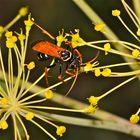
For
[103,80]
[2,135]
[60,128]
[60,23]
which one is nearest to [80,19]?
[60,23]

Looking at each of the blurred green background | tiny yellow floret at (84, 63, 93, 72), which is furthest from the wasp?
the blurred green background

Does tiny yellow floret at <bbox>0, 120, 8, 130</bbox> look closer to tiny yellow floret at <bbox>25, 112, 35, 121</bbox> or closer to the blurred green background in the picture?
tiny yellow floret at <bbox>25, 112, 35, 121</bbox>

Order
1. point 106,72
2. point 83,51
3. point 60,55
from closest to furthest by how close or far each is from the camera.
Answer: point 106,72 → point 60,55 → point 83,51

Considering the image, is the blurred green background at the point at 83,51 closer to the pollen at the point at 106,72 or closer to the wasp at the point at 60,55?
the wasp at the point at 60,55

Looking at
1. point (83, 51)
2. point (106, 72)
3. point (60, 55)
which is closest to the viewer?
point (106, 72)

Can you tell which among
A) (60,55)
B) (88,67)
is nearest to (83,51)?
(60,55)

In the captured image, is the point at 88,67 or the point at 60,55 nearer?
the point at 88,67

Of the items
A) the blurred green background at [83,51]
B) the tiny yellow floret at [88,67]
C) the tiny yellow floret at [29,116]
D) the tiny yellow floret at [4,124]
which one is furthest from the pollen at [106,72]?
the blurred green background at [83,51]

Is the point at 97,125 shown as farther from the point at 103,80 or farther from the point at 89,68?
the point at 103,80

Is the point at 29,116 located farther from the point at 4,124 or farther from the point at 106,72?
the point at 106,72

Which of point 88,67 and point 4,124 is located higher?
point 88,67
